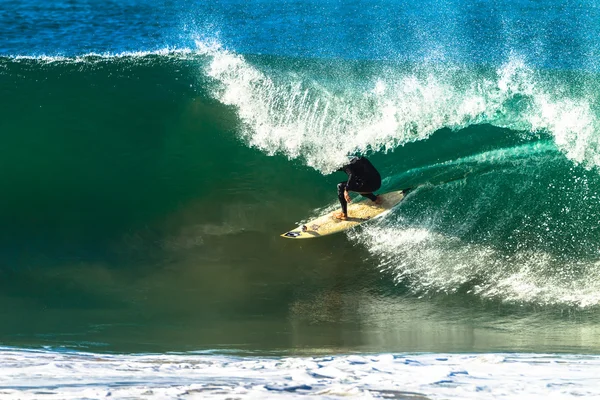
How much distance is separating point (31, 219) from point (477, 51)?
1195cm

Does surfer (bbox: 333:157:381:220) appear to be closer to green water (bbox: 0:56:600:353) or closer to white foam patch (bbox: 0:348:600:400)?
green water (bbox: 0:56:600:353)

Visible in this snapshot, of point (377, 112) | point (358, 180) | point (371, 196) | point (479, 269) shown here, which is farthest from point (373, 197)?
point (377, 112)

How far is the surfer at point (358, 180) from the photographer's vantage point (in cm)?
866

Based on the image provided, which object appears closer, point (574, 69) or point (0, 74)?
point (0, 74)

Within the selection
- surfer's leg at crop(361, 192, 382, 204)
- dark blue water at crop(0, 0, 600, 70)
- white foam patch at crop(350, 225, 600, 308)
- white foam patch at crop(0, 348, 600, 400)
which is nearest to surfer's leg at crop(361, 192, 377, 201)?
surfer's leg at crop(361, 192, 382, 204)

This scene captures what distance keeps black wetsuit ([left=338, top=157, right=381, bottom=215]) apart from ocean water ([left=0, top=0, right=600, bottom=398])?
55cm

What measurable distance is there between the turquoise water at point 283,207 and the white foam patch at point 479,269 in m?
0.03

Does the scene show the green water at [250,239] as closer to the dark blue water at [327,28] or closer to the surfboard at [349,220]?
the surfboard at [349,220]

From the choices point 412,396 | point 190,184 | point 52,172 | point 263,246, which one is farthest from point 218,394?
point 52,172

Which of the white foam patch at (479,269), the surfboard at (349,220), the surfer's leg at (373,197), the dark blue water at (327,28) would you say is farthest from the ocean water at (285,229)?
the dark blue water at (327,28)

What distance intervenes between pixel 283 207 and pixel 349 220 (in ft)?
3.78

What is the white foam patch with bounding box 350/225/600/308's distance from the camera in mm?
8008

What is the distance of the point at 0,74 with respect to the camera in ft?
38.4

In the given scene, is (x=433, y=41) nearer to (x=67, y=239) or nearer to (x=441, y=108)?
(x=441, y=108)
